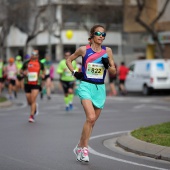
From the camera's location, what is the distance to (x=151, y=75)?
3069 centimetres

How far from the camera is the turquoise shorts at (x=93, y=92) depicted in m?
9.63

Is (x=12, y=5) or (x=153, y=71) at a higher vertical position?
(x=12, y=5)

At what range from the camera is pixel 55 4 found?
2156 inches

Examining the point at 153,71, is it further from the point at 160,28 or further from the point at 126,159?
the point at 126,159

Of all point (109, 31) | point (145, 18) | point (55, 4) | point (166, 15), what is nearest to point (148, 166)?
point (166, 15)

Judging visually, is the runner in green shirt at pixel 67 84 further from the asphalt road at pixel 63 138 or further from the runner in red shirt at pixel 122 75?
the runner in red shirt at pixel 122 75

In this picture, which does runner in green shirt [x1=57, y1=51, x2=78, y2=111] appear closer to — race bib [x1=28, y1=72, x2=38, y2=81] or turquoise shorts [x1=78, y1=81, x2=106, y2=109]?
race bib [x1=28, y1=72, x2=38, y2=81]

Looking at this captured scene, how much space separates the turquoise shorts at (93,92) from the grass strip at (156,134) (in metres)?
1.56

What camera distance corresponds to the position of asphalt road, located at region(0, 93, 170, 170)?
30.6 ft

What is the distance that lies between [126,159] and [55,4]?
150ft

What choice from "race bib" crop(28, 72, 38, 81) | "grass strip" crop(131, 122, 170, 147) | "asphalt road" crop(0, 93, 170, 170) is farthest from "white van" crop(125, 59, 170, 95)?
"grass strip" crop(131, 122, 170, 147)

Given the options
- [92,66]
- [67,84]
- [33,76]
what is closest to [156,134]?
[92,66]

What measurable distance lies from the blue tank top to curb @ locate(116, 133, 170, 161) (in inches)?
59.2

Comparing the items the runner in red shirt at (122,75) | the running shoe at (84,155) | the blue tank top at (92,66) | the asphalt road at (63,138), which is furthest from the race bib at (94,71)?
the runner in red shirt at (122,75)
